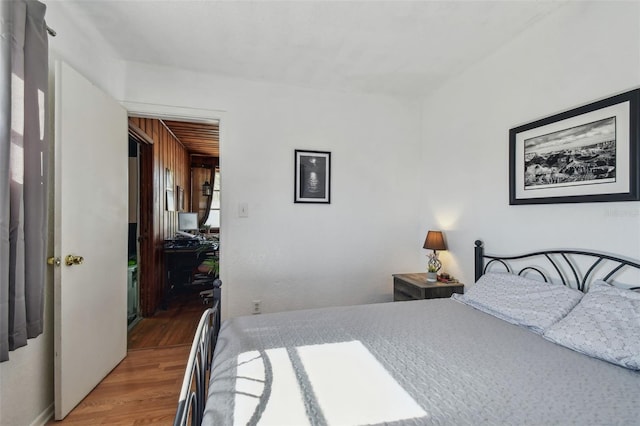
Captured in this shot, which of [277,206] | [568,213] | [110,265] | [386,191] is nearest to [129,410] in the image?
[110,265]

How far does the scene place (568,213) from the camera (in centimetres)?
176

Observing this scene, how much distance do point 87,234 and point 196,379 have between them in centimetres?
149

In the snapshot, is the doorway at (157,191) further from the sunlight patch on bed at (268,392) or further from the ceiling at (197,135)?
the sunlight patch on bed at (268,392)

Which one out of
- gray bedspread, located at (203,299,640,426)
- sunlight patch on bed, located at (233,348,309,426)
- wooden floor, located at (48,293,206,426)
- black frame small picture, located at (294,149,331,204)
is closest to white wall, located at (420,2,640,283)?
gray bedspread, located at (203,299,640,426)

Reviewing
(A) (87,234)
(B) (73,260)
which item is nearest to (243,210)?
(A) (87,234)

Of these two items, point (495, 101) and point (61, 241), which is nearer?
point (61, 241)

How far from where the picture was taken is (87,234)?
6.48 ft

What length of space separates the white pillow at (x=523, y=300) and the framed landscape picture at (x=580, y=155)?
20.9 inches

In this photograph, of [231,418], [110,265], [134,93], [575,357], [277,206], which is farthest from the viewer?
[277,206]

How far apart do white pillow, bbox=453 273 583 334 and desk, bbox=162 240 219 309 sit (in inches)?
134

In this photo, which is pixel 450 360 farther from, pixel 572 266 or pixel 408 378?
pixel 572 266

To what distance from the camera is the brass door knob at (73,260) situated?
179 cm

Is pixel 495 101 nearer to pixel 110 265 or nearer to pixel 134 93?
pixel 134 93

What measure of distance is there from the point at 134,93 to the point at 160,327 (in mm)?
2335
